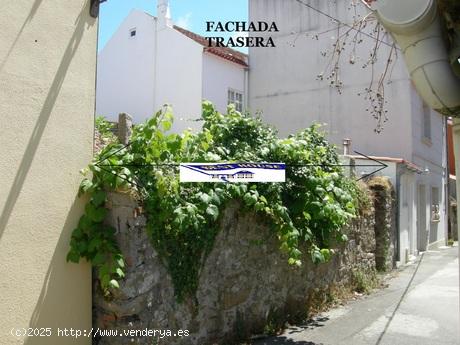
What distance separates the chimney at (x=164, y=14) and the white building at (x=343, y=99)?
123 inches

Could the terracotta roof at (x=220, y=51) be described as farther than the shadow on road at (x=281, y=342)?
Yes

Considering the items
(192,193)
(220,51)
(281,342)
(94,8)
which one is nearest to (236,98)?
(220,51)

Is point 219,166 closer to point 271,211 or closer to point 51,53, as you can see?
point 271,211

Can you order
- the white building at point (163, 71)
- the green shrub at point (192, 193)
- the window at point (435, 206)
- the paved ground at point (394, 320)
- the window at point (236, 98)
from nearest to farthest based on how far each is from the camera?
the green shrub at point (192, 193), the paved ground at point (394, 320), the white building at point (163, 71), the window at point (236, 98), the window at point (435, 206)

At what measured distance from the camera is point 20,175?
423cm

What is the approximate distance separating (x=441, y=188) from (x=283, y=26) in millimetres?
9078

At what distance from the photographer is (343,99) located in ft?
48.6

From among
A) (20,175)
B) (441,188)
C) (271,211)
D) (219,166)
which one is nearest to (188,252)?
(219,166)

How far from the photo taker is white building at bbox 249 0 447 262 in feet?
45.7

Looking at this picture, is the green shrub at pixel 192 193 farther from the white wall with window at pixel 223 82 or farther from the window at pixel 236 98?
the window at pixel 236 98

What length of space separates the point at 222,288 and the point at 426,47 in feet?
11.7

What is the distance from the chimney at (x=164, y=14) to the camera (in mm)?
14648

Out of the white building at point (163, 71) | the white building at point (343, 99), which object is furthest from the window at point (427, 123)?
the white building at point (163, 71)

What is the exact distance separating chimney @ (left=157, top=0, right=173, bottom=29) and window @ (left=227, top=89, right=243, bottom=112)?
9.69 ft
